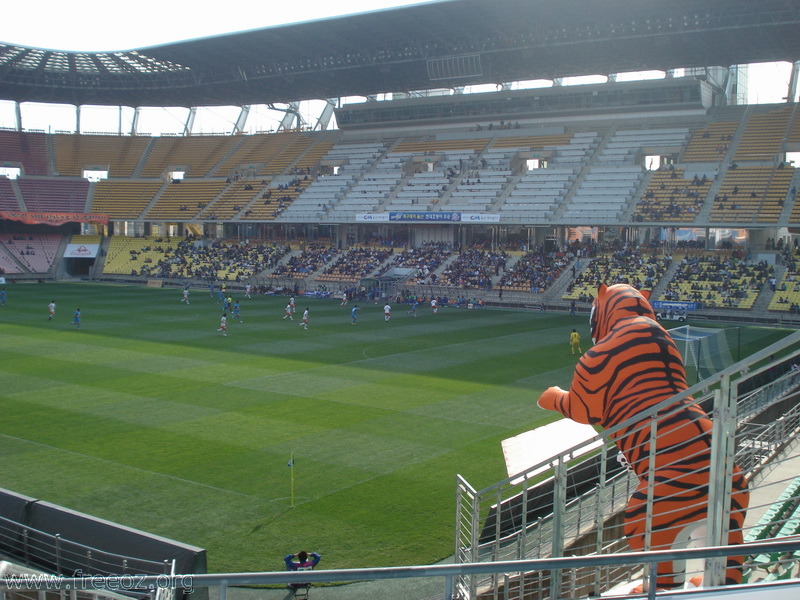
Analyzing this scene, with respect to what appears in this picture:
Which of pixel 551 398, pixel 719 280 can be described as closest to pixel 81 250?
pixel 719 280

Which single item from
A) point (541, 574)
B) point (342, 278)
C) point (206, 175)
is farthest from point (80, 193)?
point (541, 574)

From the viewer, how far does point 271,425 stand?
732 inches

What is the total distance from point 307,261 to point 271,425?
42708mm

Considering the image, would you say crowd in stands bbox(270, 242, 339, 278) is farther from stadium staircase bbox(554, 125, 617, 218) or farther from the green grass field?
the green grass field

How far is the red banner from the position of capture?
219ft

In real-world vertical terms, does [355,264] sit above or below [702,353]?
above

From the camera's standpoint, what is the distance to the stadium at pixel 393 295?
9.17 metres

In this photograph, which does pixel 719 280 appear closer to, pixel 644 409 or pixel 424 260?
pixel 424 260

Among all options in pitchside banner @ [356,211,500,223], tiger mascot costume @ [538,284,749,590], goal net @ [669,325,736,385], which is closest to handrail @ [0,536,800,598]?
tiger mascot costume @ [538,284,749,590]

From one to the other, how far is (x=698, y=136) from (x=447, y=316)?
28111 mm

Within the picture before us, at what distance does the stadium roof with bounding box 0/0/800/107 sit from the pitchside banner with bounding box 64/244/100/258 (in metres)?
14.7

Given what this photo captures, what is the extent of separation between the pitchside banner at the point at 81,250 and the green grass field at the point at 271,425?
3418 centimetres

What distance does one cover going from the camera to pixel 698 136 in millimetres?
57656

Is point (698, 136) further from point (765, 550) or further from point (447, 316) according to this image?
point (765, 550)
